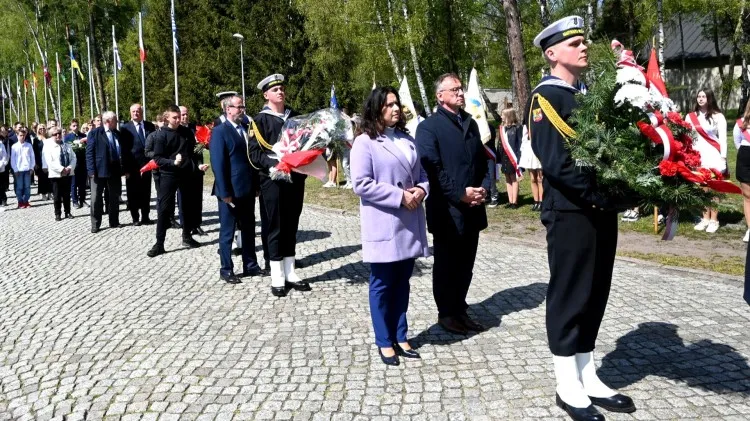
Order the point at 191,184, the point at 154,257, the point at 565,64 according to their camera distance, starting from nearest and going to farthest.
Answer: the point at 565,64 < the point at 154,257 < the point at 191,184

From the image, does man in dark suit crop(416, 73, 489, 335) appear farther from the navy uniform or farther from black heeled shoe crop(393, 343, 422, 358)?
the navy uniform

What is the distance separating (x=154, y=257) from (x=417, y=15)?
24.9 metres

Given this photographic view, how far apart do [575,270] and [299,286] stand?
3896 millimetres

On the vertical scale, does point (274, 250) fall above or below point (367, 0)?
below

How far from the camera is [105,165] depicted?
12.3m

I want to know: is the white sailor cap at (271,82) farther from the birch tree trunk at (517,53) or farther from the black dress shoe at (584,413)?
the birch tree trunk at (517,53)

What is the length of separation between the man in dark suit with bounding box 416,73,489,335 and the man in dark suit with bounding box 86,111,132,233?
324 inches

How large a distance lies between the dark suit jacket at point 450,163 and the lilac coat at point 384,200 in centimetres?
49

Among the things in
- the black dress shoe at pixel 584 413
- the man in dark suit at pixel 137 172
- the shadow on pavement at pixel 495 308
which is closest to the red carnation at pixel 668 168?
the black dress shoe at pixel 584 413

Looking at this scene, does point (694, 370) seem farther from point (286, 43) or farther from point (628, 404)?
point (286, 43)

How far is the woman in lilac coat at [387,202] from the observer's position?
16.0 ft

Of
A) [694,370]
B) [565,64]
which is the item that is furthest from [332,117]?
[694,370]

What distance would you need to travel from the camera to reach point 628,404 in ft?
13.5

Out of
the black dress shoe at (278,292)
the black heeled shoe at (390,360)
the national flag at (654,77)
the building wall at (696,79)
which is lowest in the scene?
the black heeled shoe at (390,360)
